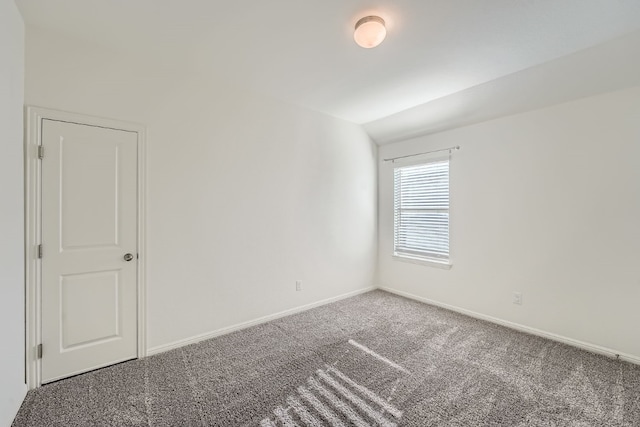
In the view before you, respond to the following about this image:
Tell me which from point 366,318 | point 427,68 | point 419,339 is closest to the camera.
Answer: point 427,68

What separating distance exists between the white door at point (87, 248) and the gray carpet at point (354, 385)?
21cm

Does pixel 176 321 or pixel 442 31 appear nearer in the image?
pixel 442 31

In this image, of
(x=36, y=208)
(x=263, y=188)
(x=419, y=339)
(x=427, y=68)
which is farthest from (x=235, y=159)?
(x=419, y=339)

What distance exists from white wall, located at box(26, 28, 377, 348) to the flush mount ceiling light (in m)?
→ 1.53

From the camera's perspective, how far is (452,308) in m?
3.63

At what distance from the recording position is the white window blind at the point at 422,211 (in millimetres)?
3768

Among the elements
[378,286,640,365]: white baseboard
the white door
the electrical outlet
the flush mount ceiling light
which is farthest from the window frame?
the white door

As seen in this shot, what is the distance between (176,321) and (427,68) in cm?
334

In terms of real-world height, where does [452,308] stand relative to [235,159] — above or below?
below

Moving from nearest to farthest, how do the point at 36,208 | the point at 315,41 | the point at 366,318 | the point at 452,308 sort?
1. the point at 36,208
2. the point at 315,41
3. the point at 366,318
4. the point at 452,308

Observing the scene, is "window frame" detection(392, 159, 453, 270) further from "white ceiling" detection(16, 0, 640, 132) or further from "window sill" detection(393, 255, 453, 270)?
"white ceiling" detection(16, 0, 640, 132)

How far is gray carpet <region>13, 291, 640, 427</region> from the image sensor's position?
175 centimetres

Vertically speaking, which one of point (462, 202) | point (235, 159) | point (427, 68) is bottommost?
point (462, 202)

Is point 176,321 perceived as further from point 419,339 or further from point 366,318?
point 419,339
